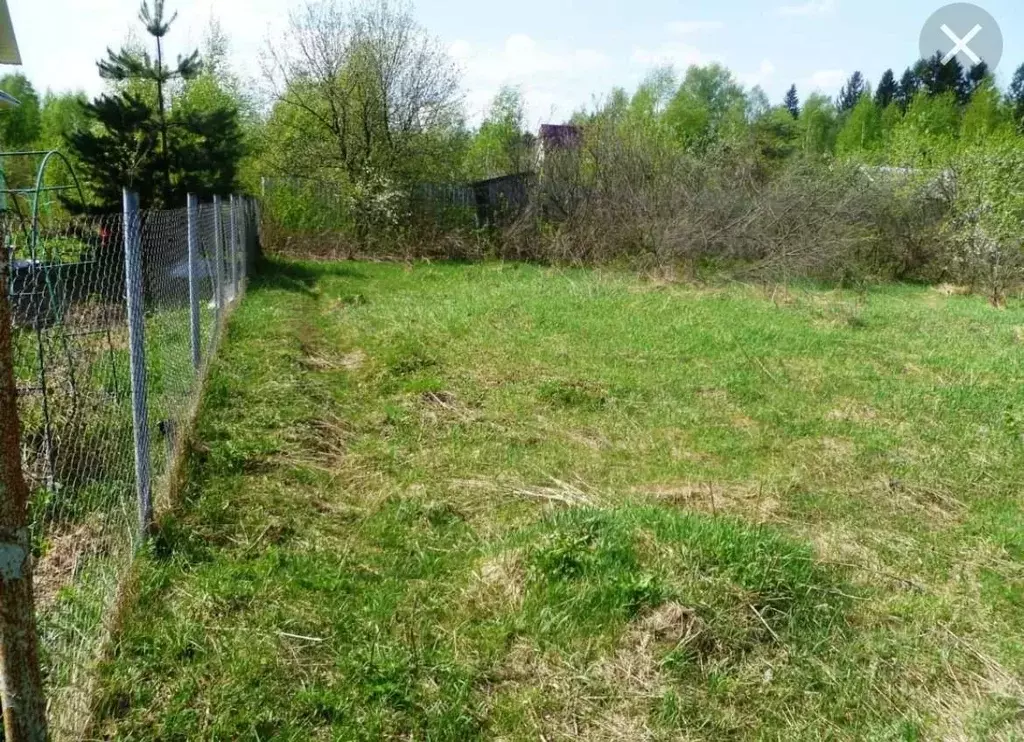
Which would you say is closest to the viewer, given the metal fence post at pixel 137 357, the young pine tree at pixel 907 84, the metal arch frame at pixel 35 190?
the metal fence post at pixel 137 357

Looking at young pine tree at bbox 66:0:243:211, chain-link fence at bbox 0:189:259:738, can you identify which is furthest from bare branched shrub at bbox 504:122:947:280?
chain-link fence at bbox 0:189:259:738

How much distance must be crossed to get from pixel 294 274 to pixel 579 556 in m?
12.1

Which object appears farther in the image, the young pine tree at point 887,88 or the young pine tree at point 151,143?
the young pine tree at point 887,88

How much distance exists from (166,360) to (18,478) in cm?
332

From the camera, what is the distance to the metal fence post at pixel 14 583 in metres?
1.47

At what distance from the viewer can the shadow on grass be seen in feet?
41.1

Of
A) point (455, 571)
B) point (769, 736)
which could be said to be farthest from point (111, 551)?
point (769, 736)

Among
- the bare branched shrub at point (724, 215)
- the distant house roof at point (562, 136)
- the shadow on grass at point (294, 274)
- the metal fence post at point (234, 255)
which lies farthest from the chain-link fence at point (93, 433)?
the distant house roof at point (562, 136)

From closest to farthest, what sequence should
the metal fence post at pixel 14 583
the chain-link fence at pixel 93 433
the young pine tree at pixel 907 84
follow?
the metal fence post at pixel 14 583 → the chain-link fence at pixel 93 433 → the young pine tree at pixel 907 84

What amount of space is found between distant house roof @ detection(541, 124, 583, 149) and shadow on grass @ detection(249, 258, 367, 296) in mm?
6346

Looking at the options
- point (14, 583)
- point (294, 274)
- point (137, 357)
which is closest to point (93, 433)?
point (137, 357)

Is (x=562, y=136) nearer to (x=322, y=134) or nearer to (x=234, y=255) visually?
(x=322, y=134)

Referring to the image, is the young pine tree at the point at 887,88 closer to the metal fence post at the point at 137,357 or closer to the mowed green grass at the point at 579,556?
the mowed green grass at the point at 579,556

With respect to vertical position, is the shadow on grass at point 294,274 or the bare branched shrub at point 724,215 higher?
the bare branched shrub at point 724,215
